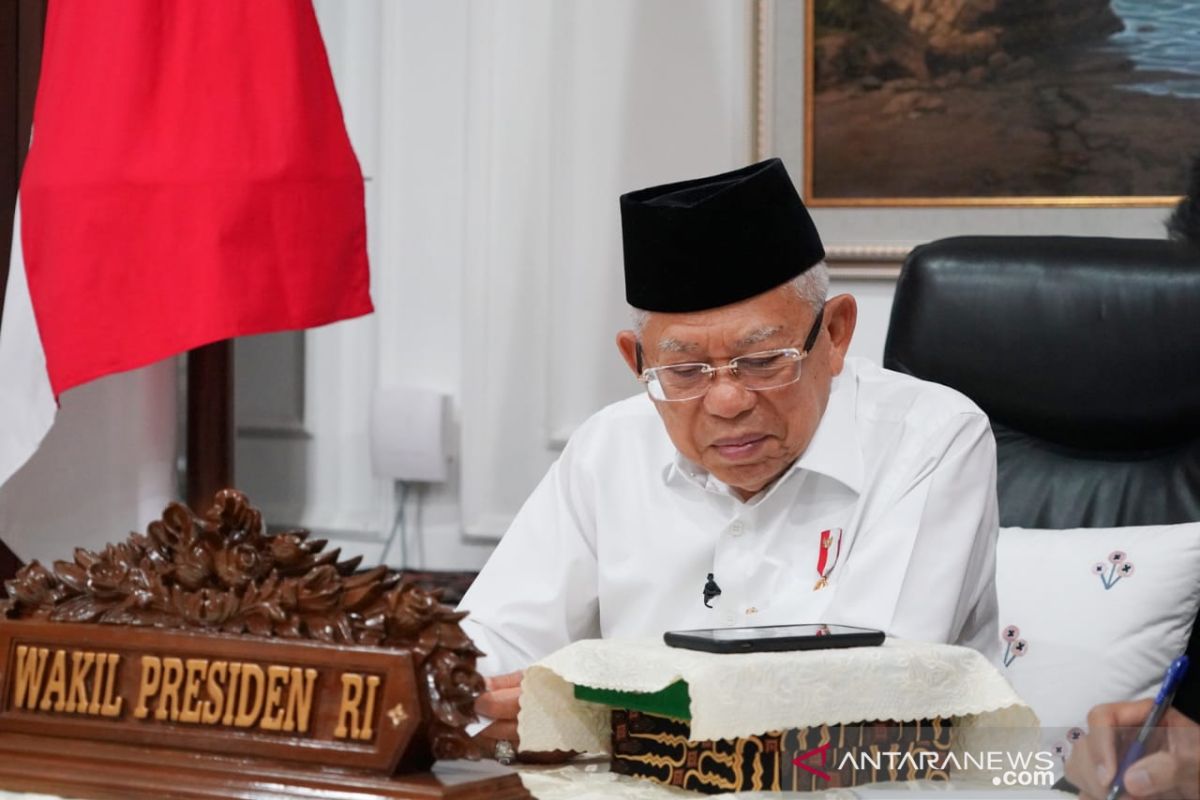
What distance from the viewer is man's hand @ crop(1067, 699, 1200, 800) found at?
980mm

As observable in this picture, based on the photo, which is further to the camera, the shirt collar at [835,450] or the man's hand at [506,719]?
the shirt collar at [835,450]

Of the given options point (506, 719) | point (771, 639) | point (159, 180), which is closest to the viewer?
point (771, 639)

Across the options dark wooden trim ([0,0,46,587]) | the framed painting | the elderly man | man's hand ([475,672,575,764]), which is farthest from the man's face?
dark wooden trim ([0,0,46,587])

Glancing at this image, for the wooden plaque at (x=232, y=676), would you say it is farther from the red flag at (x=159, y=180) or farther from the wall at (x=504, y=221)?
the wall at (x=504, y=221)

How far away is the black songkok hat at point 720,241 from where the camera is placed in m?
1.65

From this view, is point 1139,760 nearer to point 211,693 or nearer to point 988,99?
point 211,693

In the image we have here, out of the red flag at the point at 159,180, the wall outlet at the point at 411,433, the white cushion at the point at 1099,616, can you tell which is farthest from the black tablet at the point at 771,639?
the wall outlet at the point at 411,433

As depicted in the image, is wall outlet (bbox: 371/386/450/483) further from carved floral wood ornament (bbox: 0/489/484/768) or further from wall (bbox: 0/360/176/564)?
carved floral wood ornament (bbox: 0/489/484/768)

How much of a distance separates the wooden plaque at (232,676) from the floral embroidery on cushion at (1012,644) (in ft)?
3.86

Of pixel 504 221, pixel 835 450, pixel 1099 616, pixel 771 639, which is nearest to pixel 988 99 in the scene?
pixel 504 221

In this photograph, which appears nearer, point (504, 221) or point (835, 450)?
point (835, 450)

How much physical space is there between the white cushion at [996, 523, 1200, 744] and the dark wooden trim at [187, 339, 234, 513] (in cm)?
147

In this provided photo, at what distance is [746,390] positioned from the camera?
1670mm

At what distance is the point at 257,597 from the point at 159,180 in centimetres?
152
